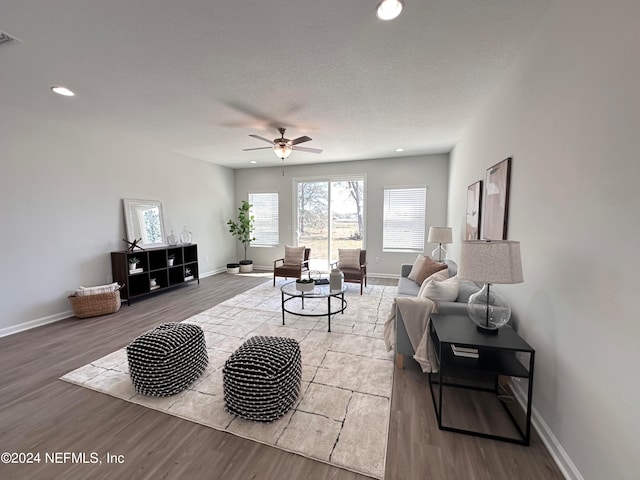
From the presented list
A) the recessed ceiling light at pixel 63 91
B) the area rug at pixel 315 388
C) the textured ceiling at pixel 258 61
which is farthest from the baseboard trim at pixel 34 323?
the recessed ceiling light at pixel 63 91

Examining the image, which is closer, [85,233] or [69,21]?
[69,21]

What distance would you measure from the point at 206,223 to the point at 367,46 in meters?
5.52

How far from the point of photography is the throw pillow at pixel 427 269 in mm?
3715

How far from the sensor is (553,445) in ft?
5.14

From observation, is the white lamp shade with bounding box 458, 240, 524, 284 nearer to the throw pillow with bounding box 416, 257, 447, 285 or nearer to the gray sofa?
the gray sofa

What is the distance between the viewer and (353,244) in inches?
256

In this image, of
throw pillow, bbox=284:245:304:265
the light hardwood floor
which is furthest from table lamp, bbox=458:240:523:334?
throw pillow, bbox=284:245:304:265

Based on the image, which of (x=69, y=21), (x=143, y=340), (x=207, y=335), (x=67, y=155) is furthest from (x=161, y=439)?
(x=67, y=155)

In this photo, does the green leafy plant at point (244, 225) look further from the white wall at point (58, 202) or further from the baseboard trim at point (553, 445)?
the baseboard trim at point (553, 445)

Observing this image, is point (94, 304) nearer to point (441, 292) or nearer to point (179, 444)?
point (179, 444)

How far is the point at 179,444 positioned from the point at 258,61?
9.80 ft

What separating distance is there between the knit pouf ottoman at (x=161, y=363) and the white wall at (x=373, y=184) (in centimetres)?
475

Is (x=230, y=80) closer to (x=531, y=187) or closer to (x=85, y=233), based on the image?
(x=531, y=187)

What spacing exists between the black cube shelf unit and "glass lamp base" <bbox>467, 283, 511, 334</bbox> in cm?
491
